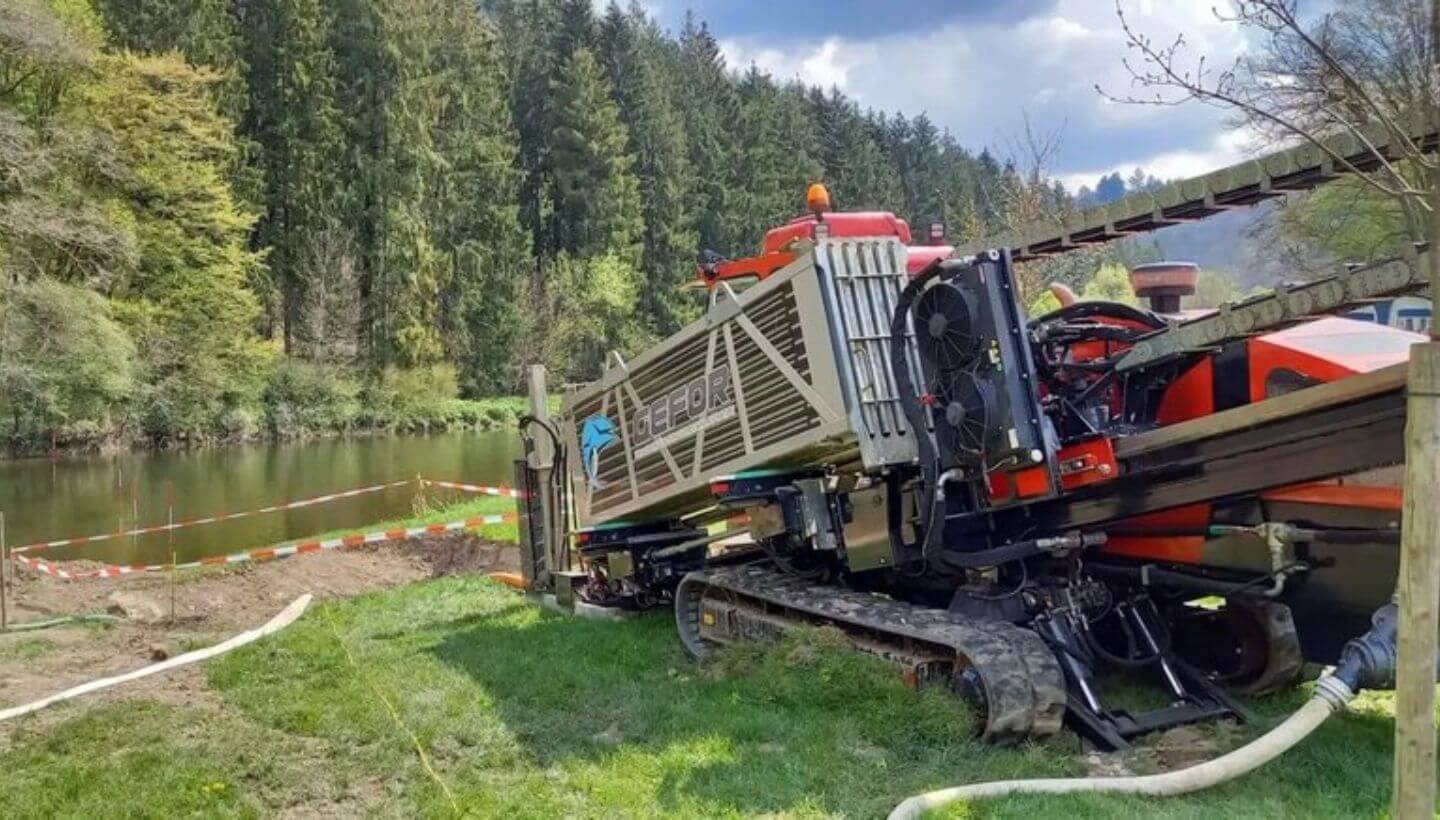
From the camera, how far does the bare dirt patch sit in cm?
783

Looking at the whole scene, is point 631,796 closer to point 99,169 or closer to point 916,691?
point 916,691

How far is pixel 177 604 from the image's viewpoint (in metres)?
11.8

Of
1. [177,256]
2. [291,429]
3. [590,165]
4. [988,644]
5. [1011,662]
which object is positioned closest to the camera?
[1011,662]

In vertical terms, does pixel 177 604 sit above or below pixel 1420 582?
above

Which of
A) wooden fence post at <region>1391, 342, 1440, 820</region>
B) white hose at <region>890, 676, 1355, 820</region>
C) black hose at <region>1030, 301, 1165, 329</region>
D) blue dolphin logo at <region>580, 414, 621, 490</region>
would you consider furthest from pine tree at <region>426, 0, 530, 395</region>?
wooden fence post at <region>1391, 342, 1440, 820</region>

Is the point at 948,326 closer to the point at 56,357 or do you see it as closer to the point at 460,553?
the point at 460,553

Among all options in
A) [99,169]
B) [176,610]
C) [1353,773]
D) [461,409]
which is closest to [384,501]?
[176,610]

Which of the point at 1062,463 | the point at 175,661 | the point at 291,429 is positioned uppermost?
the point at 291,429

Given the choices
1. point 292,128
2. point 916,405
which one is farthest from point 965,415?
point 292,128

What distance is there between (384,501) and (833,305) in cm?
1962

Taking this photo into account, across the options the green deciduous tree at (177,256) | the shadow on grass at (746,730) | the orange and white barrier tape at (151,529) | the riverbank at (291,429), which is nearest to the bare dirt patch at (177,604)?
the shadow on grass at (746,730)

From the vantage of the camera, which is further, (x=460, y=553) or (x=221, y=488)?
(x=221, y=488)

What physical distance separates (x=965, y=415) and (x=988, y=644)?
3.74 feet

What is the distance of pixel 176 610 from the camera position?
11344 mm
